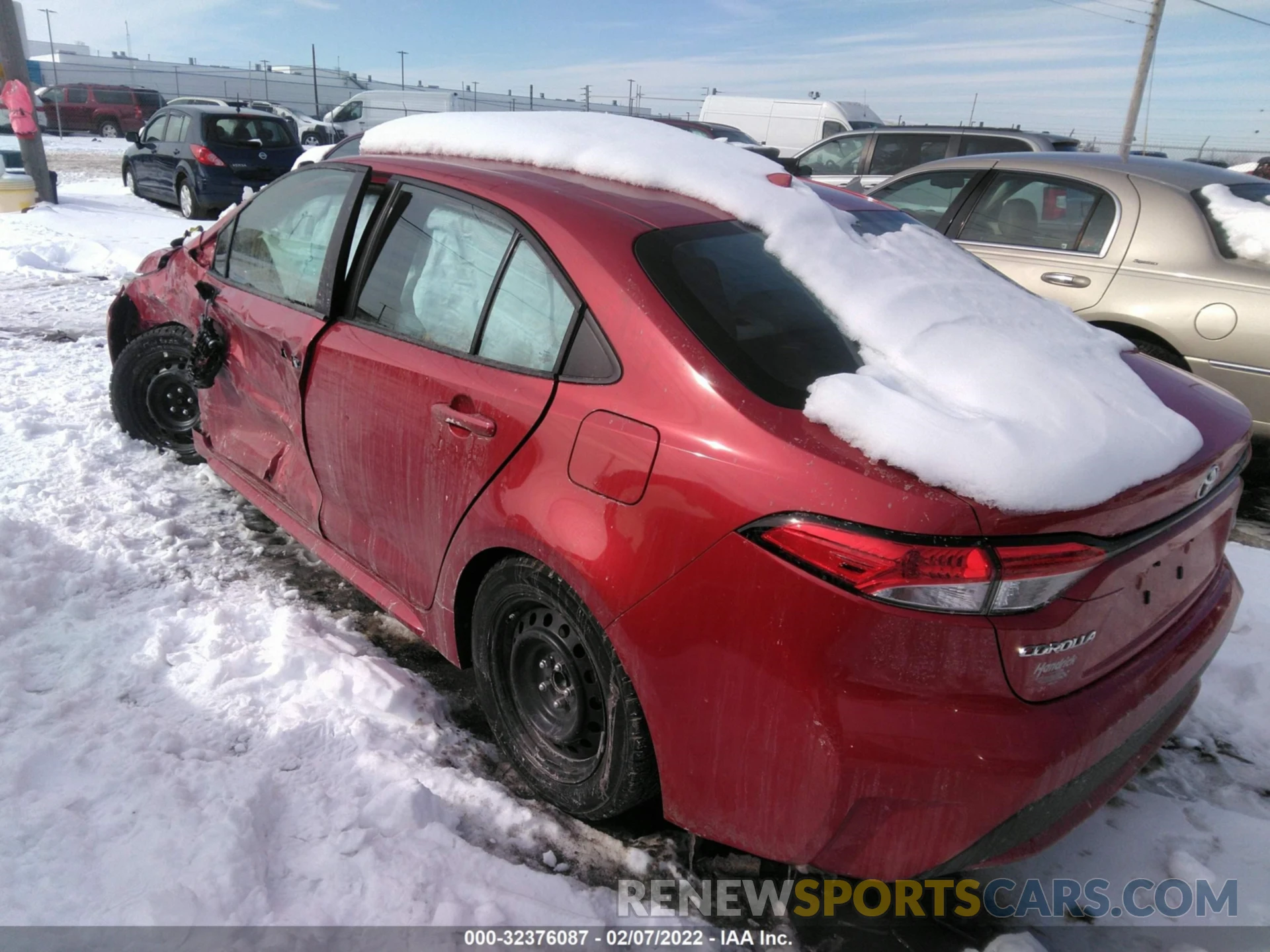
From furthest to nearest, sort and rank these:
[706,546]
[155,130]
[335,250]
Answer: [155,130]
[335,250]
[706,546]

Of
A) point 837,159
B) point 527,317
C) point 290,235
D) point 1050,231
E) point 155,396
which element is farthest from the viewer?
point 837,159

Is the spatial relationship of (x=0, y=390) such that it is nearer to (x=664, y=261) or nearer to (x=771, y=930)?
(x=664, y=261)

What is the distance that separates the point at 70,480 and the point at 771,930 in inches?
141

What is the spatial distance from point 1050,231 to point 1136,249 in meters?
0.58

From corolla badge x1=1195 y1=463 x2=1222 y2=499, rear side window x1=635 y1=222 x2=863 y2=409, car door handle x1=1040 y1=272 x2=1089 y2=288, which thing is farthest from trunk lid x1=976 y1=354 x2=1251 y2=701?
car door handle x1=1040 y1=272 x2=1089 y2=288

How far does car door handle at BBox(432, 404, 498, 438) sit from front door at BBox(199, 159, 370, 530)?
777mm

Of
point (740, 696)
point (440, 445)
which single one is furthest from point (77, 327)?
point (740, 696)

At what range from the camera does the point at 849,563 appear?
1.58m

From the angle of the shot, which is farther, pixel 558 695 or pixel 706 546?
pixel 558 695

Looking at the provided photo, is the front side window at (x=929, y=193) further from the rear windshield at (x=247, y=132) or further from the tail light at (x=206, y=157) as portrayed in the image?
the rear windshield at (x=247, y=132)

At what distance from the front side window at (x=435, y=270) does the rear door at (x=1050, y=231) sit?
11.8ft

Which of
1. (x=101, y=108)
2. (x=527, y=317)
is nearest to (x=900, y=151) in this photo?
(x=527, y=317)

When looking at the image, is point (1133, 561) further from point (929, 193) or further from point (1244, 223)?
point (929, 193)

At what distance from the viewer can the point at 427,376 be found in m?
2.41
